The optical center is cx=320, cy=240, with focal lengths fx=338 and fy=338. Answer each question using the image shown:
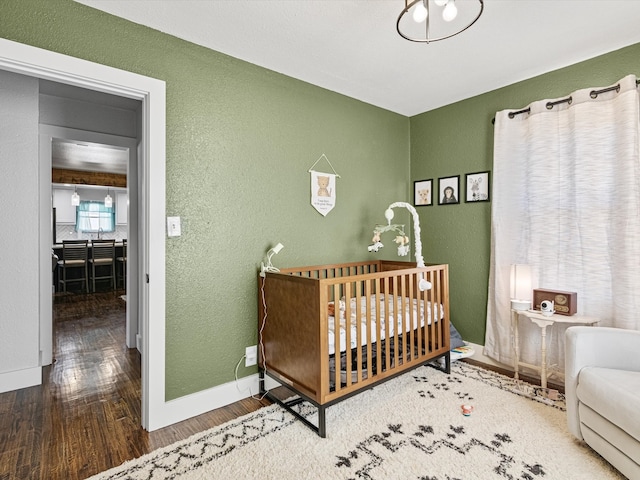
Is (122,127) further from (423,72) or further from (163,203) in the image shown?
(423,72)

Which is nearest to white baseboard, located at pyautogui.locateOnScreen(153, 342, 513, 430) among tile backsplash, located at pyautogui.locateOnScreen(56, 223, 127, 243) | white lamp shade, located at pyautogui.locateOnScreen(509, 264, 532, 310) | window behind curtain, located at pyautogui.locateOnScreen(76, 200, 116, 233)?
Result: white lamp shade, located at pyautogui.locateOnScreen(509, 264, 532, 310)

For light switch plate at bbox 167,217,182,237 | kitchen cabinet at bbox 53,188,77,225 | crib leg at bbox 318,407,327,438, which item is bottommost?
crib leg at bbox 318,407,327,438

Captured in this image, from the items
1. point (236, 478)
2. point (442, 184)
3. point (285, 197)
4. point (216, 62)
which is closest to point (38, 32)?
point (216, 62)

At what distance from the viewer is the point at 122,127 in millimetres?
3357

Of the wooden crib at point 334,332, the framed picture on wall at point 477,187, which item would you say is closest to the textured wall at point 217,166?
the wooden crib at point 334,332

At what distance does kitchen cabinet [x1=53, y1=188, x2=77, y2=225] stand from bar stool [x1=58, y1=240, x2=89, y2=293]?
2.45 meters

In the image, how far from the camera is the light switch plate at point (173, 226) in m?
2.06

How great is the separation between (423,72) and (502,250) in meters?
1.57

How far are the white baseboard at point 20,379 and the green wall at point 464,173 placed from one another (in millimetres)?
3512

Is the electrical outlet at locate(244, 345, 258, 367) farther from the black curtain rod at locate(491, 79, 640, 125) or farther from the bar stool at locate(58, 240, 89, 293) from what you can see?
the bar stool at locate(58, 240, 89, 293)

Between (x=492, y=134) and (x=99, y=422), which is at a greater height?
(x=492, y=134)

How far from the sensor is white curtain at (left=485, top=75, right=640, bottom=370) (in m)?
2.17

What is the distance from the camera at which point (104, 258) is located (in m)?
6.33

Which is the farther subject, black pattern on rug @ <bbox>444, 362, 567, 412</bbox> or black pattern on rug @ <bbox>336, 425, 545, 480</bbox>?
black pattern on rug @ <bbox>444, 362, 567, 412</bbox>
